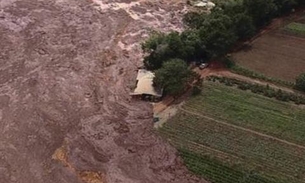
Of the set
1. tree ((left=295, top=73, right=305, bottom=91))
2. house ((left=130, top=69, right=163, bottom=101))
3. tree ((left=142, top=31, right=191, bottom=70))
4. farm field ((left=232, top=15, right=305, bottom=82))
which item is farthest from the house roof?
tree ((left=295, top=73, right=305, bottom=91))

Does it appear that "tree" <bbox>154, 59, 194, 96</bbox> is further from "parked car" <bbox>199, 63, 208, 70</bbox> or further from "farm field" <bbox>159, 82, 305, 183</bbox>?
"parked car" <bbox>199, 63, 208, 70</bbox>

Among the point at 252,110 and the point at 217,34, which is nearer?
the point at 252,110

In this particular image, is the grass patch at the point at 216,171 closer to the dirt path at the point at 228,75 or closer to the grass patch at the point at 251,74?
the dirt path at the point at 228,75

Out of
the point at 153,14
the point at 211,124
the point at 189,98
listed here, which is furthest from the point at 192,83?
A: the point at 153,14

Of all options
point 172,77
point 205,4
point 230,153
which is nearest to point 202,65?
point 172,77

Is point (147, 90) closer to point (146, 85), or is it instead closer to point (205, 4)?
point (146, 85)
